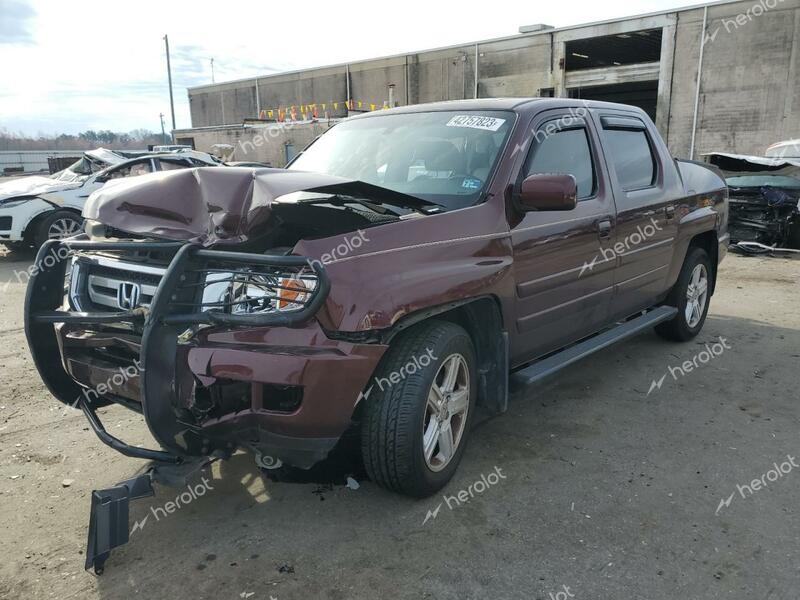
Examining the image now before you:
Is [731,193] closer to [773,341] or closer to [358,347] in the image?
[773,341]

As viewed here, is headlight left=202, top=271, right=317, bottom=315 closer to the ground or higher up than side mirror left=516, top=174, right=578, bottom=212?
closer to the ground

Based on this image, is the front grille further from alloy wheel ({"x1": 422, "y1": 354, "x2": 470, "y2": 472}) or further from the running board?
the running board

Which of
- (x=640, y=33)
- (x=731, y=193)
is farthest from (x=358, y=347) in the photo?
(x=640, y=33)

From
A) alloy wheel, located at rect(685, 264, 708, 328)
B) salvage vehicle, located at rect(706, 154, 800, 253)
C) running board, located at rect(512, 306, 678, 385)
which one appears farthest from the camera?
salvage vehicle, located at rect(706, 154, 800, 253)

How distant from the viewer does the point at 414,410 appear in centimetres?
268

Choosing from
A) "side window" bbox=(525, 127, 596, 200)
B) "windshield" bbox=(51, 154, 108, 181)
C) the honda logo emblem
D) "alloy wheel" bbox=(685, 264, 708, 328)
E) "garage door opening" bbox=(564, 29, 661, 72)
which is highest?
"garage door opening" bbox=(564, 29, 661, 72)

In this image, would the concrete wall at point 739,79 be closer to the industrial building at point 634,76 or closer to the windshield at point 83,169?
the industrial building at point 634,76

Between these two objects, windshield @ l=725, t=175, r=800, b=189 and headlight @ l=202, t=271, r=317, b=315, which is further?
windshield @ l=725, t=175, r=800, b=189

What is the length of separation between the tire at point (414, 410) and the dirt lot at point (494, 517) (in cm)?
22

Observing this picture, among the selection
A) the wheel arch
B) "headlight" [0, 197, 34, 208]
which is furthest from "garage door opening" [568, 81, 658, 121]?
the wheel arch

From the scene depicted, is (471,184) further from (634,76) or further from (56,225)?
(634,76)

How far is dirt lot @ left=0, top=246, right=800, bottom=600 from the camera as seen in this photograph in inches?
95.2

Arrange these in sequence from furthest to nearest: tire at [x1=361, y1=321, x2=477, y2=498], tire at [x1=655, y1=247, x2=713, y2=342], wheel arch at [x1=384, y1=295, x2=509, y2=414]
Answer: tire at [x1=655, y1=247, x2=713, y2=342] → wheel arch at [x1=384, y1=295, x2=509, y2=414] → tire at [x1=361, y1=321, x2=477, y2=498]

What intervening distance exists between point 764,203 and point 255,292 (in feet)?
36.1
